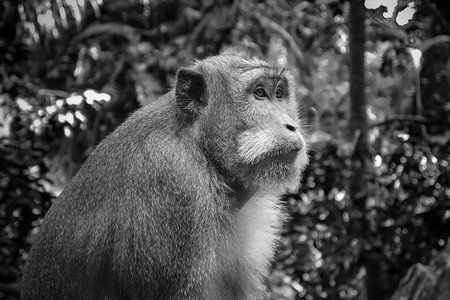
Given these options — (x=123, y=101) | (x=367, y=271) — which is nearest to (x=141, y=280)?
(x=367, y=271)

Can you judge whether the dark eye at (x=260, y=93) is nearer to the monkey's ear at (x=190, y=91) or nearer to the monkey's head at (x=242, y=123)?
the monkey's head at (x=242, y=123)

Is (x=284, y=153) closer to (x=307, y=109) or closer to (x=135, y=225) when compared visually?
(x=135, y=225)

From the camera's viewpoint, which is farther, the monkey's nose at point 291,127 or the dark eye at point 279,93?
the dark eye at point 279,93

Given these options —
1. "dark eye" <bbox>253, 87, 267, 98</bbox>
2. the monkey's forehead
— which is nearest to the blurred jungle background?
the monkey's forehead

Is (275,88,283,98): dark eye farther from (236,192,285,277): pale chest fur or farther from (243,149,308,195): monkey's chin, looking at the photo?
(236,192,285,277): pale chest fur

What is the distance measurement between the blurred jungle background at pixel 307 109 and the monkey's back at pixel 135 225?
4.34ft

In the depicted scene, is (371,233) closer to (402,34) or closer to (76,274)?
(402,34)

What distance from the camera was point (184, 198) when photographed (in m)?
4.26

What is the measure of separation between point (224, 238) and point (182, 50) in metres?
3.58

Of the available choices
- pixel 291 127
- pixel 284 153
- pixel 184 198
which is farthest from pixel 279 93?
pixel 184 198

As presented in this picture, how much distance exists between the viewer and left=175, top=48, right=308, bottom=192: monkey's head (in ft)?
14.8

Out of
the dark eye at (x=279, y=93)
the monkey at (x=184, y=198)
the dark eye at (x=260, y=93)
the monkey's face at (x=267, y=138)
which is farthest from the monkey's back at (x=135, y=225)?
the dark eye at (x=279, y=93)

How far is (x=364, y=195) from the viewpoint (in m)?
5.89

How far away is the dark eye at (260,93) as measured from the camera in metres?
4.72
